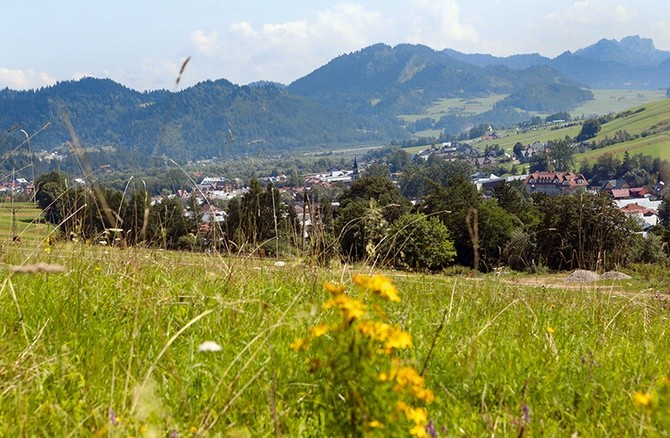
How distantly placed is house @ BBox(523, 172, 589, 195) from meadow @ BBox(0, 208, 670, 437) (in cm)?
12081

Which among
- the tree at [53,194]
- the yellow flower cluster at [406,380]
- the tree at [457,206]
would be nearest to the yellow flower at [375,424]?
the yellow flower cluster at [406,380]

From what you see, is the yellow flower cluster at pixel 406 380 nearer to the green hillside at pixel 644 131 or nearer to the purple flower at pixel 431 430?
the purple flower at pixel 431 430

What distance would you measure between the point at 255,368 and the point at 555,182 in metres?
129

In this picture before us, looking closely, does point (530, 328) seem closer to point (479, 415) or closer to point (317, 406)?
point (479, 415)

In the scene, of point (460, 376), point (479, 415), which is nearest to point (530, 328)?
point (460, 376)

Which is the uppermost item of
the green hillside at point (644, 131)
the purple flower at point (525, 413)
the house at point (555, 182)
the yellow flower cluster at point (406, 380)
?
the yellow flower cluster at point (406, 380)

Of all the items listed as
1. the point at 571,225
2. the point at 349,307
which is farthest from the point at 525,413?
the point at 571,225

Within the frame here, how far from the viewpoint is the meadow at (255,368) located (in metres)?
2.23

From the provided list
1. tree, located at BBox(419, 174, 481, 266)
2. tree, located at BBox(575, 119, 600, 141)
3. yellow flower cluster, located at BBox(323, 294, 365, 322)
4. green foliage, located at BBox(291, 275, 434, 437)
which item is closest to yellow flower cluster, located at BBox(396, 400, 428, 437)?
green foliage, located at BBox(291, 275, 434, 437)

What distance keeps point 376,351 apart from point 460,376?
86 cm

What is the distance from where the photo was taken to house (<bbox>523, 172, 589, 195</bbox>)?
12062cm

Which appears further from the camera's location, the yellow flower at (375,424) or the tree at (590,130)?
the tree at (590,130)

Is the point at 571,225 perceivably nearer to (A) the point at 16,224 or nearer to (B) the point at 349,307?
(A) the point at 16,224

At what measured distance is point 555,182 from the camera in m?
124
